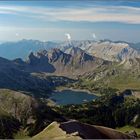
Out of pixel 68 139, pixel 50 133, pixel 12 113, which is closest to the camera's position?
pixel 68 139

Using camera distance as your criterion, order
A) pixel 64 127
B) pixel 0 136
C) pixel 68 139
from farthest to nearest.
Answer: pixel 0 136 → pixel 64 127 → pixel 68 139

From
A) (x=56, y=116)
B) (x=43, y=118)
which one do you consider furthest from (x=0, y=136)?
(x=56, y=116)

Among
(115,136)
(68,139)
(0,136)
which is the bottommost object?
(0,136)

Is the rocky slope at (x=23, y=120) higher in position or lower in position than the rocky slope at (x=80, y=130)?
lower

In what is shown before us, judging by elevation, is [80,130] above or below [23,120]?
→ above

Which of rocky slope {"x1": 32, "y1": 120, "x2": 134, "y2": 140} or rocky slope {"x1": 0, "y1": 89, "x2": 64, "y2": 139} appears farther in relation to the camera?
rocky slope {"x1": 0, "y1": 89, "x2": 64, "y2": 139}

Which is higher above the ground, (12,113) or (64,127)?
(64,127)

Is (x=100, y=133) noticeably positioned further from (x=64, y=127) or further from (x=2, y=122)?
(x=2, y=122)

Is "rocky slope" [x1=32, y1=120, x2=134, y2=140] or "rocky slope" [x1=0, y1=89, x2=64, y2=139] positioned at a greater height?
"rocky slope" [x1=32, y1=120, x2=134, y2=140]

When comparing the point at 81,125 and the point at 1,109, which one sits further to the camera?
the point at 1,109

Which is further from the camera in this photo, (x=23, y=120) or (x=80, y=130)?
(x=23, y=120)

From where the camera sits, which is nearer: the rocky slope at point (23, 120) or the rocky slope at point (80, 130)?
the rocky slope at point (80, 130)
